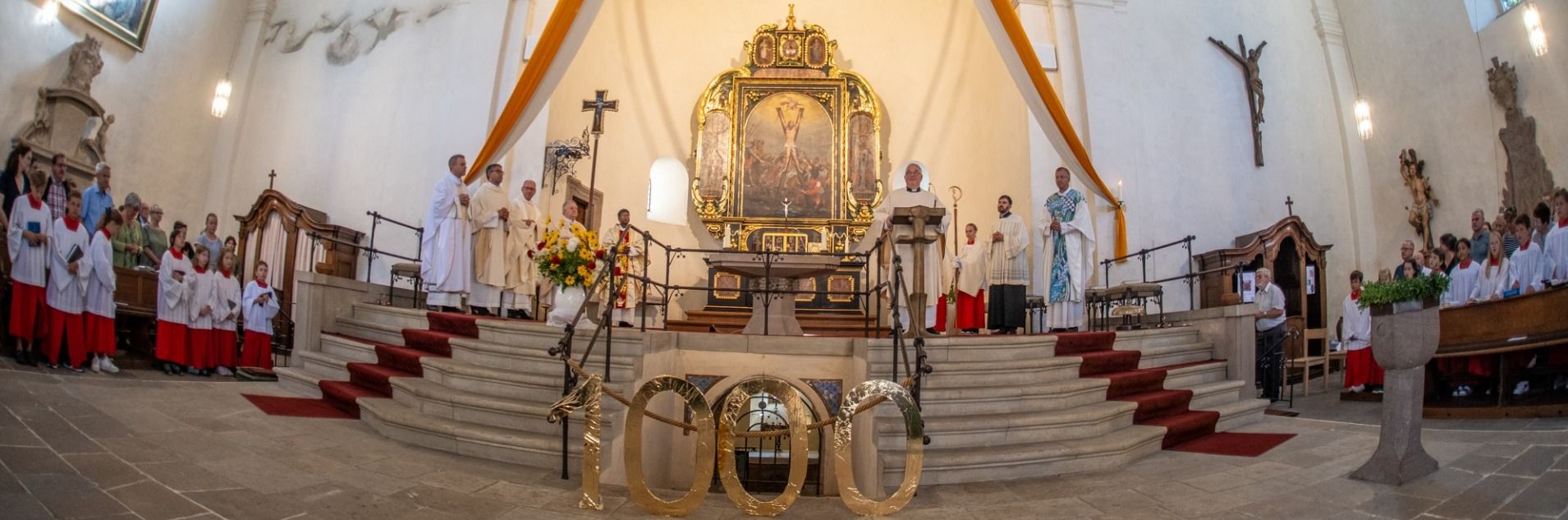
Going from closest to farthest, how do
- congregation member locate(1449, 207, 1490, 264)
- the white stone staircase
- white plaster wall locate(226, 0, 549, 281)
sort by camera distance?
the white stone staircase < congregation member locate(1449, 207, 1490, 264) < white plaster wall locate(226, 0, 549, 281)

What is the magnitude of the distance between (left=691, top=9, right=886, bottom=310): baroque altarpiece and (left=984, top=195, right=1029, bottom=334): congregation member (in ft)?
14.0

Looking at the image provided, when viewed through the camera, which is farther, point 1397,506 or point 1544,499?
point 1397,506

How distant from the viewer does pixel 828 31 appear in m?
13.4

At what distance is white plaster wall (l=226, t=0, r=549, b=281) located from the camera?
1021cm

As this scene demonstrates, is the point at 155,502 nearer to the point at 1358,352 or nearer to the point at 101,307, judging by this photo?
the point at 101,307

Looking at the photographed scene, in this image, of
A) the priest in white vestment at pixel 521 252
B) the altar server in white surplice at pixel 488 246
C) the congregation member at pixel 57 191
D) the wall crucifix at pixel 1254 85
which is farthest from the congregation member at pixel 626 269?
the wall crucifix at pixel 1254 85

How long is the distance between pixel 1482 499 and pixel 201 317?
9.01 meters

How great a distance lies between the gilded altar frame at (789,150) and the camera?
12.4 metres

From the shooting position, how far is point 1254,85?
11.1 meters

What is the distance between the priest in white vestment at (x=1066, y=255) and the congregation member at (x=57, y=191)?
8721 millimetres

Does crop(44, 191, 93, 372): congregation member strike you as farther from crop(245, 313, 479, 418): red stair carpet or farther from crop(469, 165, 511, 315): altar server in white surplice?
crop(469, 165, 511, 315): altar server in white surplice

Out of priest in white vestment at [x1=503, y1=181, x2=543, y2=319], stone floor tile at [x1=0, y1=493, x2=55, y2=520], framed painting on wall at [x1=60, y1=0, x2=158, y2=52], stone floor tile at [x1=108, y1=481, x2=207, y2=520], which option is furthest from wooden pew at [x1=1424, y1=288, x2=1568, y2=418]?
framed painting on wall at [x1=60, y1=0, x2=158, y2=52]

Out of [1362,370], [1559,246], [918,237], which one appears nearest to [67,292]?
[918,237]

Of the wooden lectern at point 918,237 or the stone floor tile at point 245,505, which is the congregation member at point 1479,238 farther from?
the stone floor tile at point 245,505
